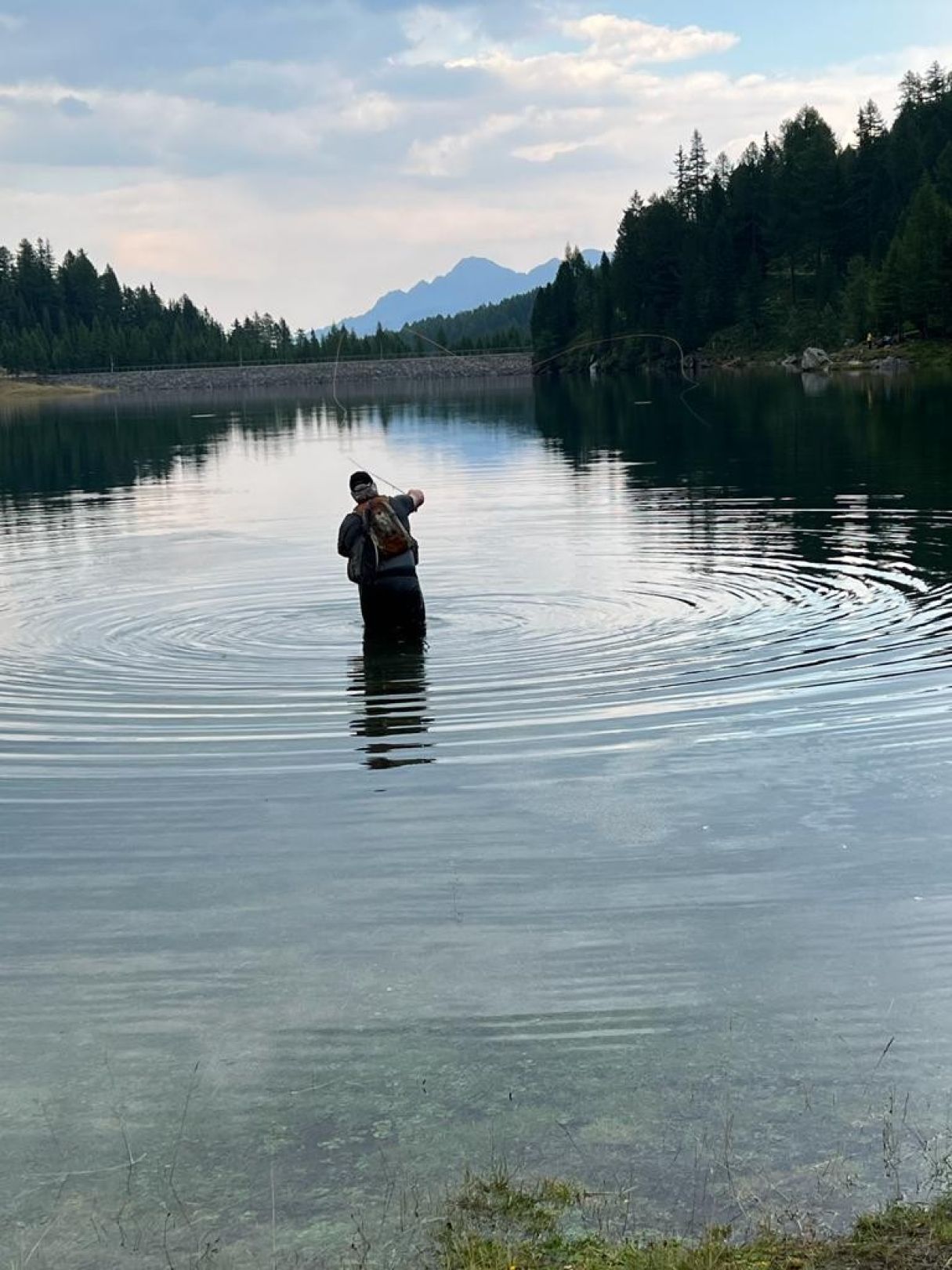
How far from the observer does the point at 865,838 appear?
9.21 m

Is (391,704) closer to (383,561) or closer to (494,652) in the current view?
(494,652)

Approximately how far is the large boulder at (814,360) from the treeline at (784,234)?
26.8 ft

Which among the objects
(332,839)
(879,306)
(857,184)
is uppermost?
(857,184)

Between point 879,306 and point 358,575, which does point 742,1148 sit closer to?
point 358,575

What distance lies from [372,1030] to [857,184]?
176 m

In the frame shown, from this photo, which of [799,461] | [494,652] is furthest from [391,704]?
[799,461]

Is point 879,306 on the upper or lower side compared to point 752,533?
upper

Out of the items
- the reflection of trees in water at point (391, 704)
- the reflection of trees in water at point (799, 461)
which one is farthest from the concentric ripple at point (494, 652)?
the reflection of trees in water at point (799, 461)

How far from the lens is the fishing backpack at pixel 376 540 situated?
1775cm

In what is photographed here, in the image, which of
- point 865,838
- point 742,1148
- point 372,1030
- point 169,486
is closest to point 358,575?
point 865,838

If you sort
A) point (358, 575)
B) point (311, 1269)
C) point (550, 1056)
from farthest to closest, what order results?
point (358, 575) < point (550, 1056) < point (311, 1269)

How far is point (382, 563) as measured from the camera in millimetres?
17984

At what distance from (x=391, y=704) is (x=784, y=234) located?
170 meters

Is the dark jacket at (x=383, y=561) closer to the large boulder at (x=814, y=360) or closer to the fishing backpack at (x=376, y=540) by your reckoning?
the fishing backpack at (x=376, y=540)
